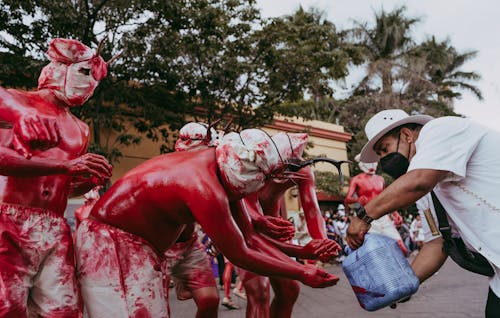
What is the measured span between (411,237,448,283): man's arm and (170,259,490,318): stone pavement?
2.76 meters

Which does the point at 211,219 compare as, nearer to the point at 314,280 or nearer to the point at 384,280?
the point at 314,280

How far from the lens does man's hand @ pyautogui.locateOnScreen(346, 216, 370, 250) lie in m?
2.39

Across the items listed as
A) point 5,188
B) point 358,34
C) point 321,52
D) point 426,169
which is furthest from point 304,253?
point 358,34

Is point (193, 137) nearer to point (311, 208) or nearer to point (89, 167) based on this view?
point (311, 208)

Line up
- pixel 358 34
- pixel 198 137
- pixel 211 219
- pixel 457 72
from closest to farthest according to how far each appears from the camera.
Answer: pixel 211 219, pixel 198 137, pixel 358 34, pixel 457 72

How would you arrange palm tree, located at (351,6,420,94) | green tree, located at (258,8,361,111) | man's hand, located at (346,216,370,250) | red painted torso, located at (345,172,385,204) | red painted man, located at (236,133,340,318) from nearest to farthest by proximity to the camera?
man's hand, located at (346,216,370,250) → red painted man, located at (236,133,340,318) → red painted torso, located at (345,172,385,204) → green tree, located at (258,8,361,111) → palm tree, located at (351,6,420,94)

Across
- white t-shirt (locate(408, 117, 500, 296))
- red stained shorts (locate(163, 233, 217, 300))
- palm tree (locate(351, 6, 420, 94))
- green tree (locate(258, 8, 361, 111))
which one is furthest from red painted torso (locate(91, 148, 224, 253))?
palm tree (locate(351, 6, 420, 94))

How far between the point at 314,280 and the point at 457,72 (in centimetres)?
3531

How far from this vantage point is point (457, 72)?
110ft

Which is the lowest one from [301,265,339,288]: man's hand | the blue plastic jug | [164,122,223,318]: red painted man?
[164,122,223,318]: red painted man

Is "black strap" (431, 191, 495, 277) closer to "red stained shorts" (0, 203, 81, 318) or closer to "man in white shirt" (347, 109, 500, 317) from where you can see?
"man in white shirt" (347, 109, 500, 317)

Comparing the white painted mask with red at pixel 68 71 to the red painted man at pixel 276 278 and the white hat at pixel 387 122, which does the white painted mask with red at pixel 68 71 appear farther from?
the white hat at pixel 387 122

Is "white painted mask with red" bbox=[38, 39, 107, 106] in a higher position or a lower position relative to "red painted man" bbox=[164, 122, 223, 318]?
higher

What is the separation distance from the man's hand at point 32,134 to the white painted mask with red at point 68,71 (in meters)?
0.39
